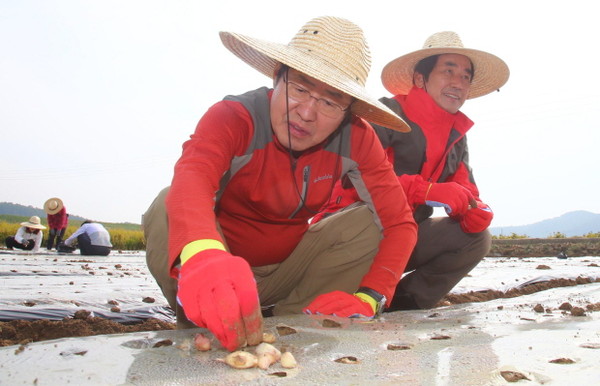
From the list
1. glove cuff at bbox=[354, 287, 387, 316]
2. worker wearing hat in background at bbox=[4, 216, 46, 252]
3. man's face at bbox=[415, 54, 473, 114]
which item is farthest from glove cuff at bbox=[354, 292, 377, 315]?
worker wearing hat in background at bbox=[4, 216, 46, 252]

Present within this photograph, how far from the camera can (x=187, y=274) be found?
1.17 m

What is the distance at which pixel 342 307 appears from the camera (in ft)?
6.30

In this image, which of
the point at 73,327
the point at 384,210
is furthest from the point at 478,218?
the point at 73,327

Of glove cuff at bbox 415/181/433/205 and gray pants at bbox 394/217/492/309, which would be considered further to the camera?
gray pants at bbox 394/217/492/309

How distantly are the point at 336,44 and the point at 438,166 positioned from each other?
4.27ft

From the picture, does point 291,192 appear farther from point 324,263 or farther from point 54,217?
point 54,217

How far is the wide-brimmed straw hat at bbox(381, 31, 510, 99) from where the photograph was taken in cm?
284

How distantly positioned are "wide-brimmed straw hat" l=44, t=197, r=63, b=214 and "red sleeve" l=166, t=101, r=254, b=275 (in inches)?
401

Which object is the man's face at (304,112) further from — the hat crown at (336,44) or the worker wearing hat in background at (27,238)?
the worker wearing hat in background at (27,238)

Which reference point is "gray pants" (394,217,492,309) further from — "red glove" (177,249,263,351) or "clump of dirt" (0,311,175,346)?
"red glove" (177,249,263,351)

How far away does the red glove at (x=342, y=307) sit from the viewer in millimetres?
1903

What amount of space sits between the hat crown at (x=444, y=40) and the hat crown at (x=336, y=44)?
120cm

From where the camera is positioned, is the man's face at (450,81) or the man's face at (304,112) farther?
the man's face at (450,81)

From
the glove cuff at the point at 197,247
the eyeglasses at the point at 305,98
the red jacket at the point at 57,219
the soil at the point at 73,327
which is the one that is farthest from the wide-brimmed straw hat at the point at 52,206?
the glove cuff at the point at 197,247
